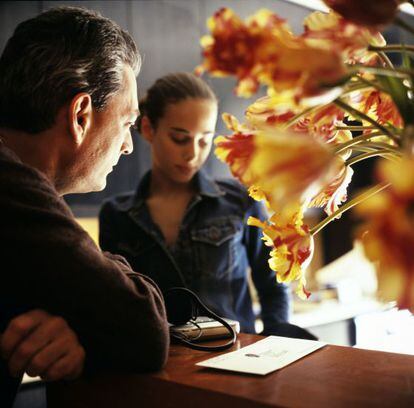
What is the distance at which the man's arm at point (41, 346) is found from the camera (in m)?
0.65

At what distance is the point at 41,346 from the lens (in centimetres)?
65

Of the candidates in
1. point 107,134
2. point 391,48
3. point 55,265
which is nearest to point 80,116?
point 107,134

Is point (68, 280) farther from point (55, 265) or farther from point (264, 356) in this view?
point (264, 356)

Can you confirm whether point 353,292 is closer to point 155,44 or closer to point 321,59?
point 155,44

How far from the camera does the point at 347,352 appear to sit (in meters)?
0.76

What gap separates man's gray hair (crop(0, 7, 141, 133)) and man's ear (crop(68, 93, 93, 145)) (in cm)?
1

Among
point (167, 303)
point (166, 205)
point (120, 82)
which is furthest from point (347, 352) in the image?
point (166, 205)

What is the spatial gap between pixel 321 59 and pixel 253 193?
0.71 feet

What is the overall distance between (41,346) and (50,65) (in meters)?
0.42

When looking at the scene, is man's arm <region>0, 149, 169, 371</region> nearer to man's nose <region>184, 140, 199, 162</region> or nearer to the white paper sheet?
the white paper sheet

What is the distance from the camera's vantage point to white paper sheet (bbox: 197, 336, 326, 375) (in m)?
0.67

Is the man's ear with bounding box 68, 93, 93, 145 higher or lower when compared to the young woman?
higher

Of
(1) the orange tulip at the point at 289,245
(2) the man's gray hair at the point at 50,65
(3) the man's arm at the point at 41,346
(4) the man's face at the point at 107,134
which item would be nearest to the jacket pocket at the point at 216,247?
(4) the man's face at the point at 107,134

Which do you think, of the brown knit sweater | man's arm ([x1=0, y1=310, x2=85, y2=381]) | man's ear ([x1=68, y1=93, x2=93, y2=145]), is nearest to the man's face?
man's ear ([x1=68, y1=93, x2=93, y2=145])
